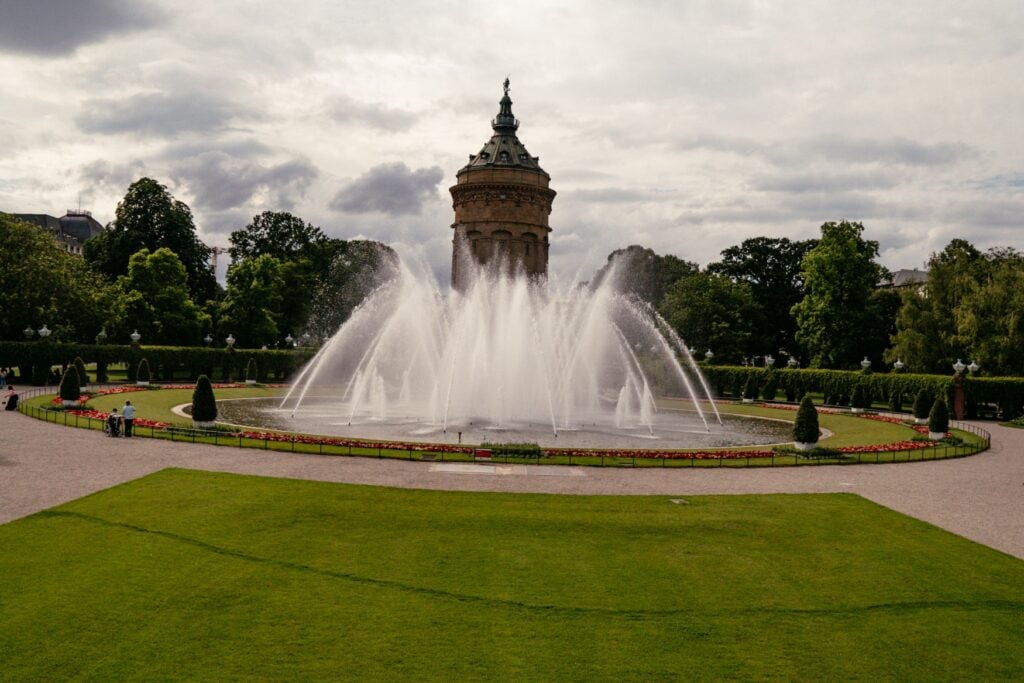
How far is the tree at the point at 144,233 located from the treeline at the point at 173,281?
4.5 inches

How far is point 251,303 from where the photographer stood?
8800cm

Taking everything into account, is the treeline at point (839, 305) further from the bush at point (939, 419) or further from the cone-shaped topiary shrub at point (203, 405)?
the cone-shaped topiary shrub at point (203, 405)

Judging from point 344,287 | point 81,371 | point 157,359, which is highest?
point 344,287

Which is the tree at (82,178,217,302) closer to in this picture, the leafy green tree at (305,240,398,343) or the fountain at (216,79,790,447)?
the leafy green tree at (305,240,398,343)

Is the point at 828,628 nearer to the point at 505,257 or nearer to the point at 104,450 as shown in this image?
the point at 104,450

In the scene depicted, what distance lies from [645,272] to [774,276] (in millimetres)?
16631

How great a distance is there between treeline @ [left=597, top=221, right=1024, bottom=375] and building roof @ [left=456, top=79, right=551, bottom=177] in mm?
18373

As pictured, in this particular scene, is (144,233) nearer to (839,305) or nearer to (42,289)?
(42,289)

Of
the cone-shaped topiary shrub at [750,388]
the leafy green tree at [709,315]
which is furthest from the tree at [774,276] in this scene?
the cone-shaped topiary shrub at [750,388]

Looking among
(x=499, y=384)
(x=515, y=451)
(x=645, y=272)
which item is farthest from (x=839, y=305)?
(x=515, y=451)

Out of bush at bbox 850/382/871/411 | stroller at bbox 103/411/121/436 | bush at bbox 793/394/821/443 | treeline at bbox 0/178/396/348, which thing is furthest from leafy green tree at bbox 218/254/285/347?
bush at bbox 793/394/821/443

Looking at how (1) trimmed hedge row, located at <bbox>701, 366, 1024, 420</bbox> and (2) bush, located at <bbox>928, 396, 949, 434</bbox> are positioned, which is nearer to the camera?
(2) bush, located at <bbox>928, 396, 949, 434</bbox>

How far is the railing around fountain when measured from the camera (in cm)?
3081

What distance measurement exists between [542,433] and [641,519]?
1825 cm
